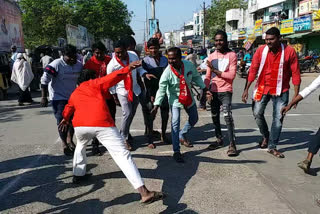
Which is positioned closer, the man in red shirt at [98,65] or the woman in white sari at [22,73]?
the man in red shirt at [98,65]

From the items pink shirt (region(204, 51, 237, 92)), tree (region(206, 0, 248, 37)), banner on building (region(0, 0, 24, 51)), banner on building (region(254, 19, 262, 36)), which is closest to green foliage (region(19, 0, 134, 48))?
tree (region(206, 0, 248, 37))

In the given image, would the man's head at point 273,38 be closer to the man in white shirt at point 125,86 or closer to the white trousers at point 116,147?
the man in white shirt at point 125,86

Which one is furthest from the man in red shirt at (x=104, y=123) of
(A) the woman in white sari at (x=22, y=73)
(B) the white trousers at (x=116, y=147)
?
(A) the woman in white sari at (x=22, y=73)

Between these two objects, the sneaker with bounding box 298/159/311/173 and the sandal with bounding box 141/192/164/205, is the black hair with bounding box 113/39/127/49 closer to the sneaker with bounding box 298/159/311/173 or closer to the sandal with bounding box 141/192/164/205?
the sandal with bounding box 141/192/164/205

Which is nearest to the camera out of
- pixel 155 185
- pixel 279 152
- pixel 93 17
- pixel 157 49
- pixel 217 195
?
pixel 217 195

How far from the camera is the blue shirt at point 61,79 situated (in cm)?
469

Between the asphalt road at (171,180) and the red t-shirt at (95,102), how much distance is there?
0.88 meters

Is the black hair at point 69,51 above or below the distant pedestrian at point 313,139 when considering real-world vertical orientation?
above

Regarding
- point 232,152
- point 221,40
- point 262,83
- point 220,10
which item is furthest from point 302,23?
point 220,10

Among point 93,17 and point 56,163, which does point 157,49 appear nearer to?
point 56,163

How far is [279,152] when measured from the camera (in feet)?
15.3

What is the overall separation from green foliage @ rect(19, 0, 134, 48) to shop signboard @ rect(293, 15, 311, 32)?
1068 inches

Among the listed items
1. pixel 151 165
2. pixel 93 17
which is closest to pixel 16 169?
pixel 151 165

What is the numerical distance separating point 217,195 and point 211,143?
1.97 metres
